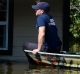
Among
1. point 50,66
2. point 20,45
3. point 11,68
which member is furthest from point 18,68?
point 20,45

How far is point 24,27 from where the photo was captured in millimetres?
13961

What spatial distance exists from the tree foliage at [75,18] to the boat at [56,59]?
3499 millimetres

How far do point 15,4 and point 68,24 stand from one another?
1.81 metres

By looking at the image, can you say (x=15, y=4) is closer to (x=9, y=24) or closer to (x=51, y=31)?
(x=9, y=24)

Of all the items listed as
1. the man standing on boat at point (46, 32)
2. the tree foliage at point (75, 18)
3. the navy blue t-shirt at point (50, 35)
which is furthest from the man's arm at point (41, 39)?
the tree foliage at point (75, 18)

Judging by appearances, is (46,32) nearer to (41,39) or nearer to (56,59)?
(41,39)

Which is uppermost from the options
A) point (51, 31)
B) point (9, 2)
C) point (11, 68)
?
point (9, 2)

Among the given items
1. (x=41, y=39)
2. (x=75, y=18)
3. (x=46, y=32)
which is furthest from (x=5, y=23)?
(x=41, y=39)

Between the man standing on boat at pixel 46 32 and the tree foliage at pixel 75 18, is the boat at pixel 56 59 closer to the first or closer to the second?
the man standing on boat at pixel 46 32

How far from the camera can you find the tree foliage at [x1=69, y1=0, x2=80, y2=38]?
14.6 m

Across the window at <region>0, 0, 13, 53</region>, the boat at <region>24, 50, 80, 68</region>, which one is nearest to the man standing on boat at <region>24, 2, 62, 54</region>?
the boat at <region>24, 50, 80, 68</region>

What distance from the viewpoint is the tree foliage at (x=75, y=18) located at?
1457cm

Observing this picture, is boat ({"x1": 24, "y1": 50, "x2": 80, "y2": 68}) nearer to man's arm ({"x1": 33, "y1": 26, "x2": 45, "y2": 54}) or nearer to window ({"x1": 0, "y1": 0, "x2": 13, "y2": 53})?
man's arm ({"x1": 33, "y1": 26, "x2": 45, "y2": 54})

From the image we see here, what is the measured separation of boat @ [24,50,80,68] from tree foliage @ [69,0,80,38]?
3.50 m
